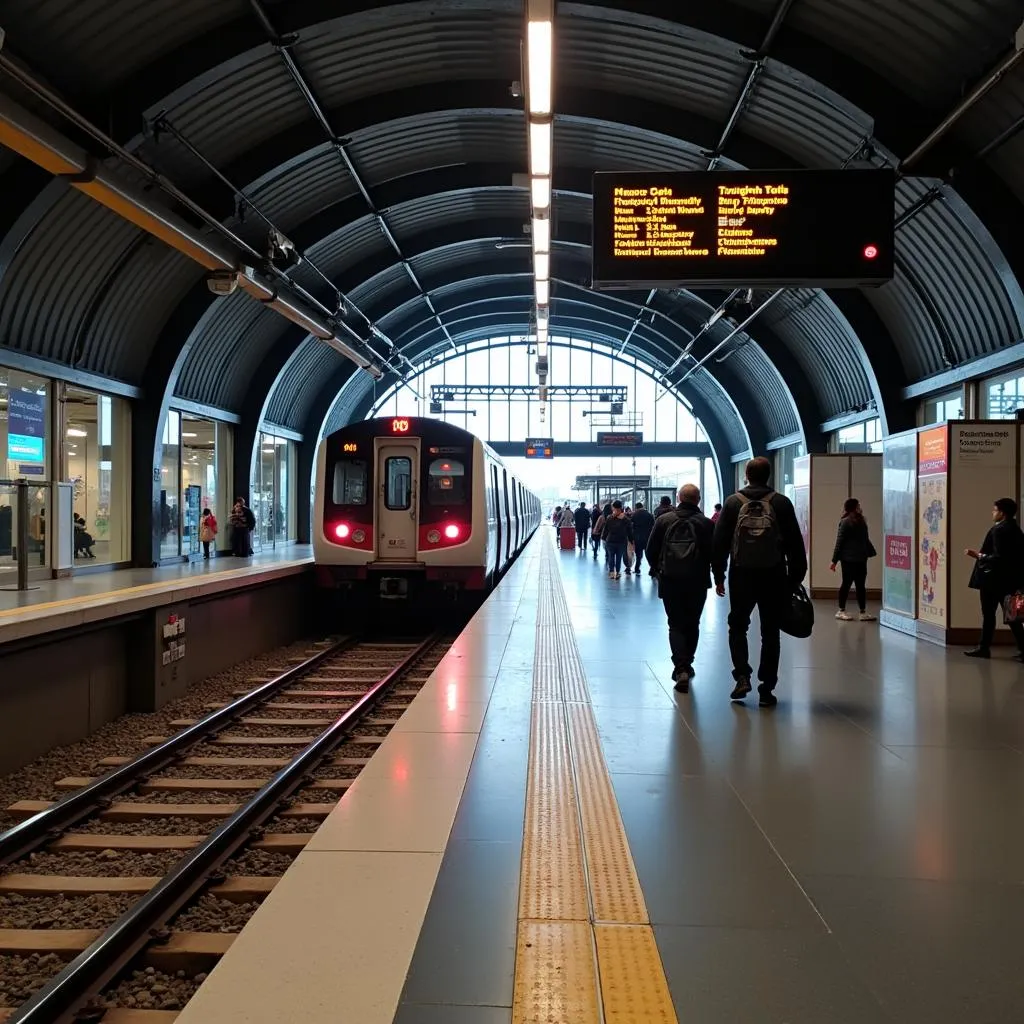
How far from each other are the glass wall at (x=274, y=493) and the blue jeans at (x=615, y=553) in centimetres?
962

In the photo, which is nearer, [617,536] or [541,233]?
[541,233]

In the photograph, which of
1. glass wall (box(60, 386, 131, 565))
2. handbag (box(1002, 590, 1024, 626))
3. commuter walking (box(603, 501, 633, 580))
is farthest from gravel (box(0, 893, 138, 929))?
commuter walking (box(603, 501, 633, 580))

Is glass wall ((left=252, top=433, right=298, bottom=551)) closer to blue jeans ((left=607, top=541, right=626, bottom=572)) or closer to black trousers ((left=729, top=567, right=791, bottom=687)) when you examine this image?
blue jeans ((left=607, top=541, right=626, bottom=572))

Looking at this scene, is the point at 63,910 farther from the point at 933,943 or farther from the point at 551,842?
the point at 933,943

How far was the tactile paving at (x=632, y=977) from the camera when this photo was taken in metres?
2.47

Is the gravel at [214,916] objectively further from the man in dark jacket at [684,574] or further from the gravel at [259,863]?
the man in dark jacket at [684,574]

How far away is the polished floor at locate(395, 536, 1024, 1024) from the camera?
2.61 m

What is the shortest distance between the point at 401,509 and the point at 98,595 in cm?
450

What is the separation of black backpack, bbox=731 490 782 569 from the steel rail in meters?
4.21

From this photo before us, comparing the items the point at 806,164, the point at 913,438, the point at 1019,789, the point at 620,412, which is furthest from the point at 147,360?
the point at 620,412

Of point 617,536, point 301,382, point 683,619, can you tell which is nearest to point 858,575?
point 683,619

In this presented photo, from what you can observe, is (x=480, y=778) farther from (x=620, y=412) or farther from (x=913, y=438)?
(x=620, y=412)

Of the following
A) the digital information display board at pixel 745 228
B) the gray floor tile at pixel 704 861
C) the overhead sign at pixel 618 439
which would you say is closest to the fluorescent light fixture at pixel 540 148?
the digital information display board at pixel 745 228

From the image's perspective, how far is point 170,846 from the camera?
5.00 metres
